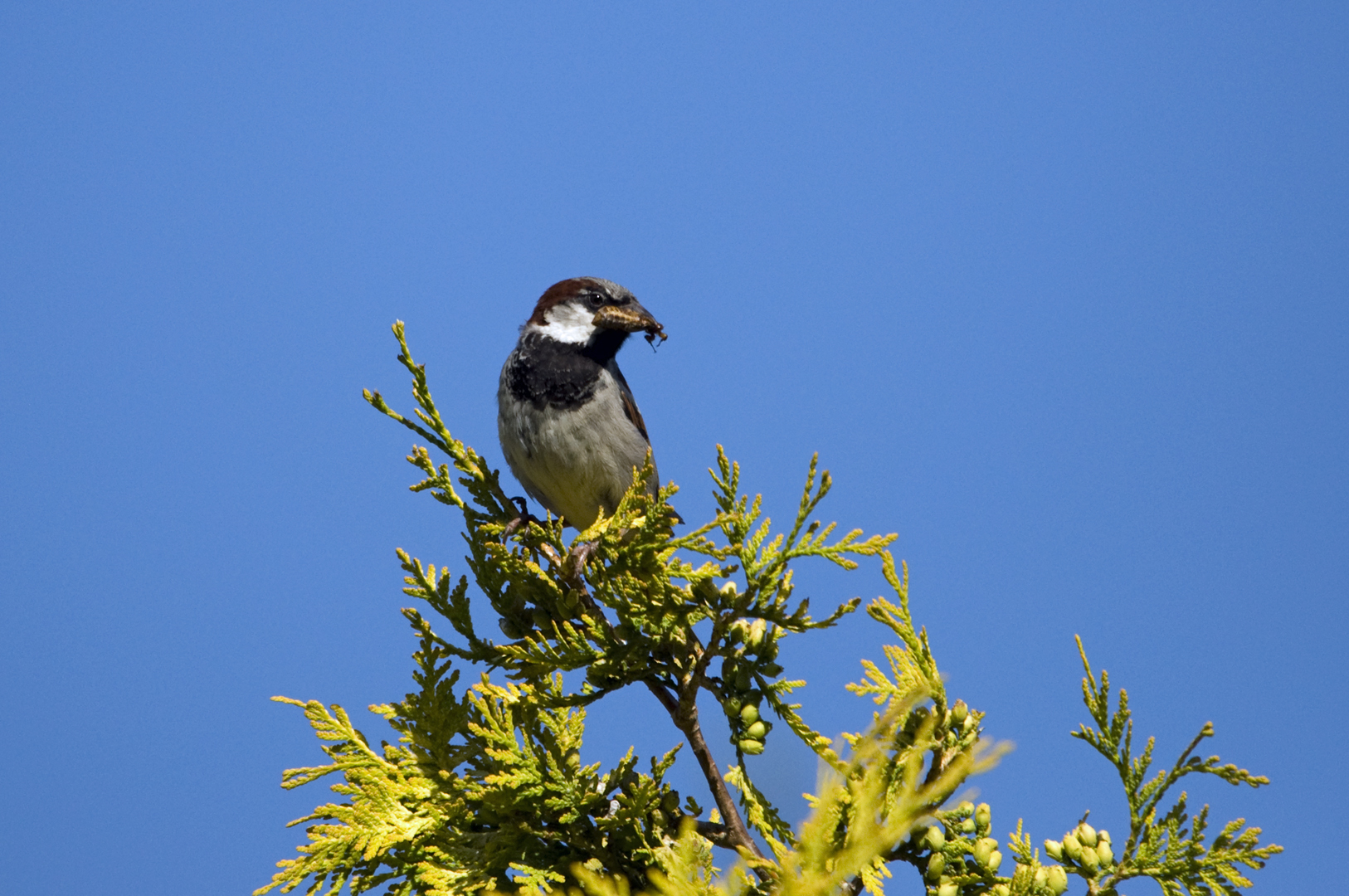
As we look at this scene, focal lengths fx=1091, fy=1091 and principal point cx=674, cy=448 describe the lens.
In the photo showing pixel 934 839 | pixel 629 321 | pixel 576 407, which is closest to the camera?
pixel 934 839

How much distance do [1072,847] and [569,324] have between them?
7.90ft

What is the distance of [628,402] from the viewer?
4.00m

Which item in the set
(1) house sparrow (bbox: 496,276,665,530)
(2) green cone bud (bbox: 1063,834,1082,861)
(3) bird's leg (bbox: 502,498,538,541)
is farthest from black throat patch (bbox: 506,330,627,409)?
(2) green cone bud (bbox: 1063,834,1082,861)

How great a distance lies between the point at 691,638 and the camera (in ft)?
9.39

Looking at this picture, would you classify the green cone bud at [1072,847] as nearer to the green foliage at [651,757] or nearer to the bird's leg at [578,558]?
the green foliage at [651,757]

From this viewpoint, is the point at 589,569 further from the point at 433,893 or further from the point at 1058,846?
the point at 1058,846

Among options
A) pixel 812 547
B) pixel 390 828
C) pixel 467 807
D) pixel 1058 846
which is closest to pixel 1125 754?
pixel 1058 846

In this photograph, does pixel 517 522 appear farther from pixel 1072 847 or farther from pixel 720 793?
pixel 1072 847

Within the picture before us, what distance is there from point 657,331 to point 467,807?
5.99ft

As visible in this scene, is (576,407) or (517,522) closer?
(517,522)

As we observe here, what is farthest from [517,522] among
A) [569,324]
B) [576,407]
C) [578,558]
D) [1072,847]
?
[1072,847]

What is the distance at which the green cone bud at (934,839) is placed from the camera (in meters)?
2.67

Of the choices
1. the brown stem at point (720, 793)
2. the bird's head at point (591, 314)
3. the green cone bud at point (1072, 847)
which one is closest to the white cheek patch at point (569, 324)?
the bird's head at point (591, 314)

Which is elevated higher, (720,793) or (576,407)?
(576,407)
